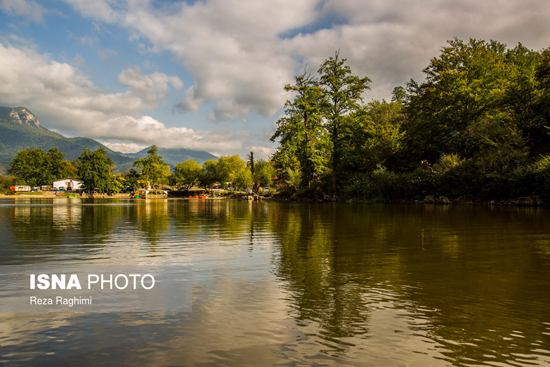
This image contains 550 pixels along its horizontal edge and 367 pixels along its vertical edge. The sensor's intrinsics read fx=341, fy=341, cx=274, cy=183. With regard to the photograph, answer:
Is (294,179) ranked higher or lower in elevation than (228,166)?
lower

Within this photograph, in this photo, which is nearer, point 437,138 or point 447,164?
point 447,164

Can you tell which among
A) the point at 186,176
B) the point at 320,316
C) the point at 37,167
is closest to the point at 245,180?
the point at 186,176

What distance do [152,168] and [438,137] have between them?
10650cm

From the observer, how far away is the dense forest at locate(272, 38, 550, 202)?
3334 cm

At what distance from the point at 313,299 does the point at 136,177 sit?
134485mm

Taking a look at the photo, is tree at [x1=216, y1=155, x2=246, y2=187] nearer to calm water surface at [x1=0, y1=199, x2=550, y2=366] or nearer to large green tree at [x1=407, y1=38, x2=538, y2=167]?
large green tree at [x1=407, y1=38, x2=538, y2=167]

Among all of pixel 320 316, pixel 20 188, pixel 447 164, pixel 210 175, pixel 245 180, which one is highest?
pixel 210 175

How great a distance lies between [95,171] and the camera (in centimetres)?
10419

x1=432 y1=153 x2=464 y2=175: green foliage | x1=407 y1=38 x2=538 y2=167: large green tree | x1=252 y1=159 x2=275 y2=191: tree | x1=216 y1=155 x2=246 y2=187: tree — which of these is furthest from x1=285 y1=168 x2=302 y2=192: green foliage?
x1=216 y1=155 x2=246 y2=187: tree

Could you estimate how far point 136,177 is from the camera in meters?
129

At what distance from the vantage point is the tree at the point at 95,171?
103250 mm

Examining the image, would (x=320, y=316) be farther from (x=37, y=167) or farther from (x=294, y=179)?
(x=37, y=167)

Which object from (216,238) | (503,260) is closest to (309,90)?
(216,238)

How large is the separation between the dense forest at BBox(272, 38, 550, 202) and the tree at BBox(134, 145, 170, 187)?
82.7 metres
